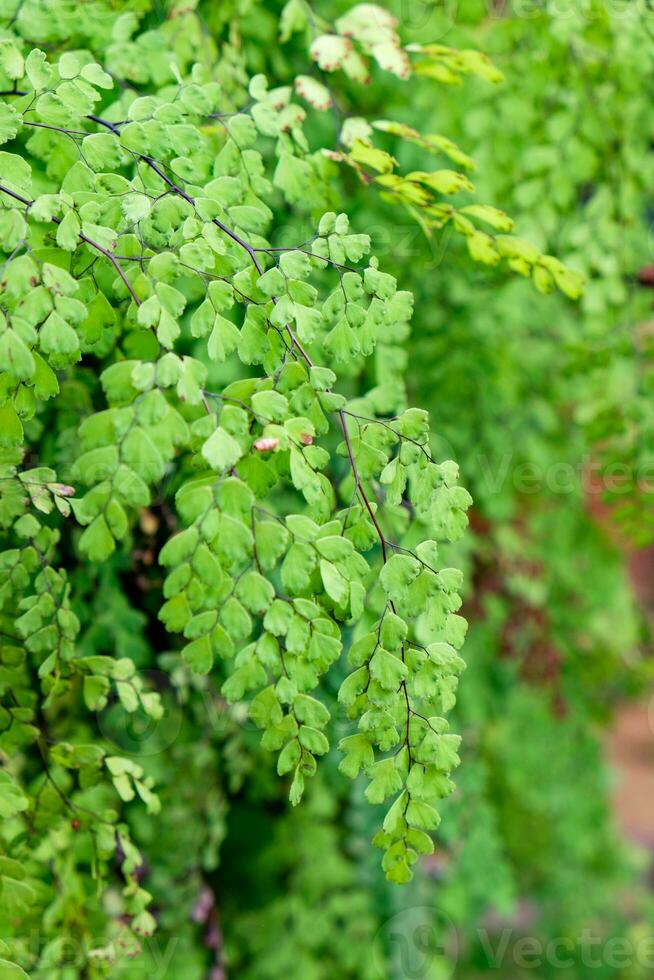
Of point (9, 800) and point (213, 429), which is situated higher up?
point (213, 429)

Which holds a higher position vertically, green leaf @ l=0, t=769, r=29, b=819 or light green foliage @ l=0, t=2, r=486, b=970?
light green foliage @ l=0, t=2, r=486, b=970

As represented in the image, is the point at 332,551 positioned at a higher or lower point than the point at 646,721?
higher

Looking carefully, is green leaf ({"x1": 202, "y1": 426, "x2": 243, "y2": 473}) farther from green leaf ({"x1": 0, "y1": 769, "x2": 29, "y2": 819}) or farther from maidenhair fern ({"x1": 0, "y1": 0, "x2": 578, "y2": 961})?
green leaf ({"x1": 0, "y1": 769, "x2": 29, "y2": 819})

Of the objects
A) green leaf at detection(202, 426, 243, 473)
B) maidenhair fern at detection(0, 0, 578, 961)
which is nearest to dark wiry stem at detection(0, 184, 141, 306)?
maidenhair fern at detection(0, 0, 578, 961)

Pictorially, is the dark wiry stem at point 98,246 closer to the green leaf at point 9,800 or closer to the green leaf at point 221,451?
the green leaf at point 221,451

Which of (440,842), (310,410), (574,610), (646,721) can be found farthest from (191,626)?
(646,721)

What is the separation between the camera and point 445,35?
1.71 meters

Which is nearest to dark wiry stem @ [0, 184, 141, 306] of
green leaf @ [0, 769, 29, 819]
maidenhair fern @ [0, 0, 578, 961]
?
maidenhair fern @ [0, 0, 578, 961]

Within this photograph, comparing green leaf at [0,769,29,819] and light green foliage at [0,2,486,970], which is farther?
green leaf at [0,769,29,819]

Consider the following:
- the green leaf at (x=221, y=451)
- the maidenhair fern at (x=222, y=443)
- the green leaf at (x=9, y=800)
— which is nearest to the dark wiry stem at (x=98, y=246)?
the maidenhair fern at (x=222, y=443)

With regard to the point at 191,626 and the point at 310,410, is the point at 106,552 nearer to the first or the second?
the point at 191,626

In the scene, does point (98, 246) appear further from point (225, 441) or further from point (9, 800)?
point (9, 800)

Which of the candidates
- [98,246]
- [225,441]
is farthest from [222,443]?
[98,246]

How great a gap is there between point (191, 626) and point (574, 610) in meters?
2.36
